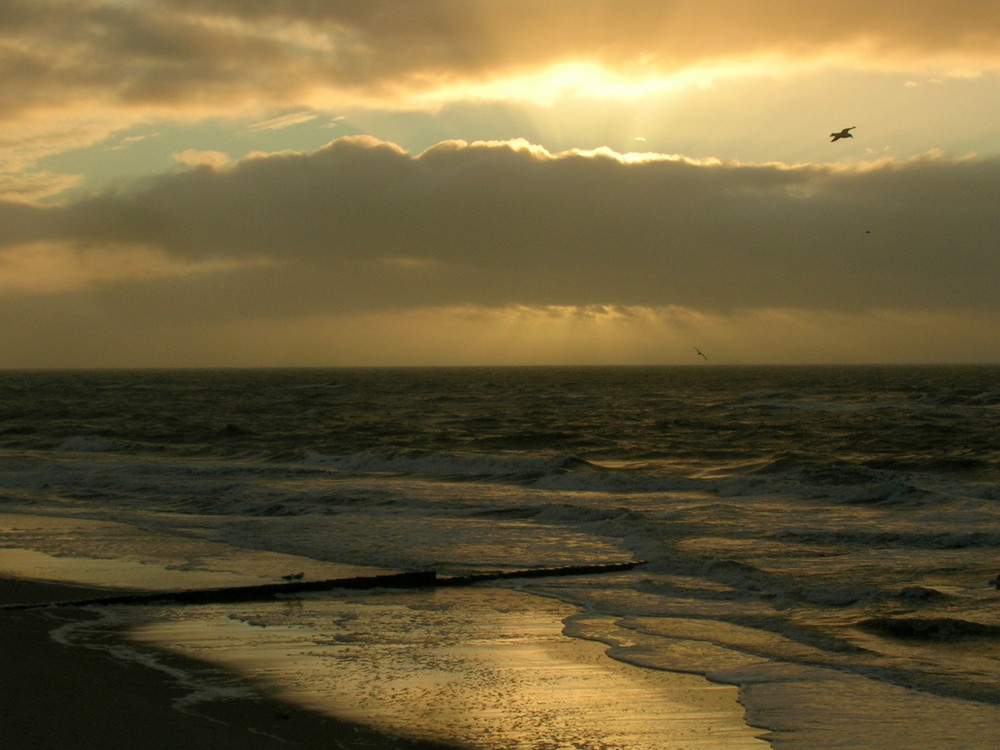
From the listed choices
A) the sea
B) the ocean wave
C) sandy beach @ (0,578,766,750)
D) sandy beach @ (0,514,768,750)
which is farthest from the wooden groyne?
the ocean wave

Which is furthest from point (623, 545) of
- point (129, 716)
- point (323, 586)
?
point (129, 716)

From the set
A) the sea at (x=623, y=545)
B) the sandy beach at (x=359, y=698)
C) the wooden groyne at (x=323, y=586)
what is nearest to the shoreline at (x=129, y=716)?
the sandy beach at (x=359, y=698)

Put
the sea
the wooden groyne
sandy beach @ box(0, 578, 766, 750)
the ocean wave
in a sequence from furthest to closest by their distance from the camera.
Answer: the wooden groyne, the ocean wave, the sea, sandy beach @ box(0, 578, 766, 750)

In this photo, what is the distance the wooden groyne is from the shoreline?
2203 millimetres

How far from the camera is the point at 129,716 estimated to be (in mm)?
7109

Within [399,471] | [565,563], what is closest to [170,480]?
[399,471]

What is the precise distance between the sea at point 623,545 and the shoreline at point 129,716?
1.55ft

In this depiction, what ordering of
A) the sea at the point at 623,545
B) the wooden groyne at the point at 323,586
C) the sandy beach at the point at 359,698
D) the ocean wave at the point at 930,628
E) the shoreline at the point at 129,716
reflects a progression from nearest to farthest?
1. the shoreline at the point at 129,716
2. the sandy beach at the point at 359,698
3. the sea at the point at 623,545
4. the ocean wave at the point at 930,628
5. the wooden groyne at the point at 323,586

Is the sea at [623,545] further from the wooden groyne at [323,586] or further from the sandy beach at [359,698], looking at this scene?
the wooden groyne at [323,586]

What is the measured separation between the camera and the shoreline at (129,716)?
260 inches

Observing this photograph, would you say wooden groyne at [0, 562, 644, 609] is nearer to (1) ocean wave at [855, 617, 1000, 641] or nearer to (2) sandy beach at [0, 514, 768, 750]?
(2) sandy beach at [0, 514, 768, 750]

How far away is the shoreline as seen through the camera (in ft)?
21.7

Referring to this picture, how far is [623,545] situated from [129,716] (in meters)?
10.1

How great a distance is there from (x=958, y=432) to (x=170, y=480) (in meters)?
29.9
